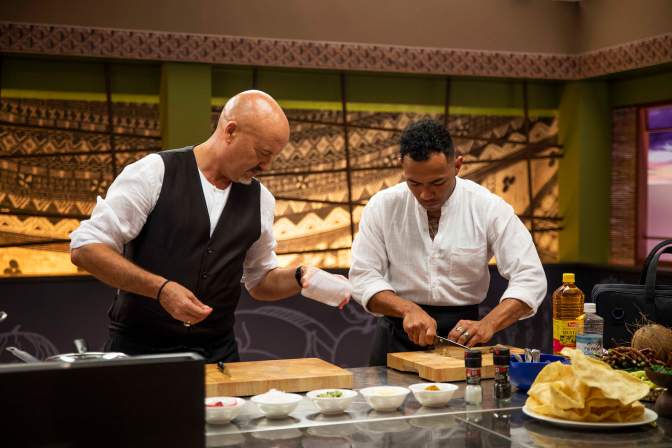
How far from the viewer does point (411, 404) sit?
219cm

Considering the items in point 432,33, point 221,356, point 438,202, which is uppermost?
point 432,33

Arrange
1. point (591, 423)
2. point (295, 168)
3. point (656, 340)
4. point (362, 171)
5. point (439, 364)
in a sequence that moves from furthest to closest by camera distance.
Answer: point (362, 171), point (295, 168), point (439, 364), point (656, 340), point (591, 423)

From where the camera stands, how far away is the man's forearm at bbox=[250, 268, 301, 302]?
9.65ft

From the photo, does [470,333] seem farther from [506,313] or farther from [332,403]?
Answer: [332,403]

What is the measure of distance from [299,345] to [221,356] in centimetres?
273

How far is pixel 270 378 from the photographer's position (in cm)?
230

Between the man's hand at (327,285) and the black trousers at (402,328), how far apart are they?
0.59m

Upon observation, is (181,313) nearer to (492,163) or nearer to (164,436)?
(164,436)

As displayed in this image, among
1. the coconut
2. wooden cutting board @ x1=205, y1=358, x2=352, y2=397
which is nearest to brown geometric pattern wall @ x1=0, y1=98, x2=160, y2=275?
wooden cutting board @ x1=205, y1=358, x2=352, y2=397

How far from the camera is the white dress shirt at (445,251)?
3209 millimetres

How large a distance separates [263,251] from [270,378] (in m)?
0.84

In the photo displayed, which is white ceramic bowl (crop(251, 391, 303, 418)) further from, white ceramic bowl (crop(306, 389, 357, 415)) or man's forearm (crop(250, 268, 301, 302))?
man's forearm (crop(250, 268, 301, 302))

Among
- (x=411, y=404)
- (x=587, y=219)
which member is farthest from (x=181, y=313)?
(x=587, y=219)

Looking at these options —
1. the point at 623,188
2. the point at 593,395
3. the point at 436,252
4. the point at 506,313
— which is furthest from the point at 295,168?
the point at 593,395
